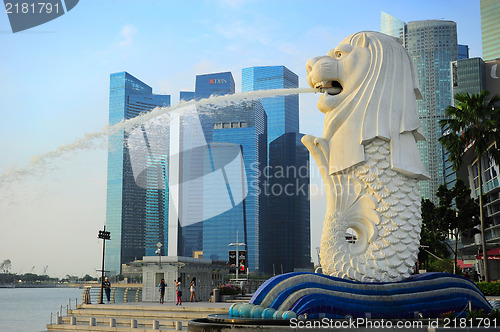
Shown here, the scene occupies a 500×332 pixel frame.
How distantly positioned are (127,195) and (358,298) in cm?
13199

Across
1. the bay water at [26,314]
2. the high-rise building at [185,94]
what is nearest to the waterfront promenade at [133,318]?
the bay water at [26,314]

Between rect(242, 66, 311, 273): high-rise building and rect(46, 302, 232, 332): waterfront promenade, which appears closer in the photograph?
rect(46, 302, 232, 332): waterfront promenade

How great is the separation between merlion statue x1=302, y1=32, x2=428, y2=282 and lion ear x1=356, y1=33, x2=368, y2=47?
0.04 metres

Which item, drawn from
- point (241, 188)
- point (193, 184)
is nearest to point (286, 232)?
point (241, 188)

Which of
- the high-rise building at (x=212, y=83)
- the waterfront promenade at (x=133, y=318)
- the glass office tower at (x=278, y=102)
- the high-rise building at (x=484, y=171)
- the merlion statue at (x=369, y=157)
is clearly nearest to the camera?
the merlion statue at (x=369, y=157)

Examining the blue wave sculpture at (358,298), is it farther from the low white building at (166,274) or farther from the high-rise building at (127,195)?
the high-rise building at (127,195)

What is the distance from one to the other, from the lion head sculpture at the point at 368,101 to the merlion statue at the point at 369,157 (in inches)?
1.0

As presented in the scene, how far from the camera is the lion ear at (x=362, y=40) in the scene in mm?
15570

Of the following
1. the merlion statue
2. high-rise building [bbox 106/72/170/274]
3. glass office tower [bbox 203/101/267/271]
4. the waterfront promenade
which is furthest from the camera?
high-rise building [bbox 106/72/170/274]

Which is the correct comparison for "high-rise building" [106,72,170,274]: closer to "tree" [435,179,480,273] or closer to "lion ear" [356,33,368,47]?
"tree" [435,179,480,273]

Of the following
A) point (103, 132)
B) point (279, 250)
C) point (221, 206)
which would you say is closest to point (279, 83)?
point (279, 250)

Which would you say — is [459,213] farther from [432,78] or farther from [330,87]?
[432,78]

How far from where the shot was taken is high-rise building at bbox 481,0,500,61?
478ft

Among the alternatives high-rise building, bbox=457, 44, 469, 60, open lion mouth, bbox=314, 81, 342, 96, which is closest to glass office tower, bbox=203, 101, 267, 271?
open lion mouth, bbox=314, 81, 342, 96
